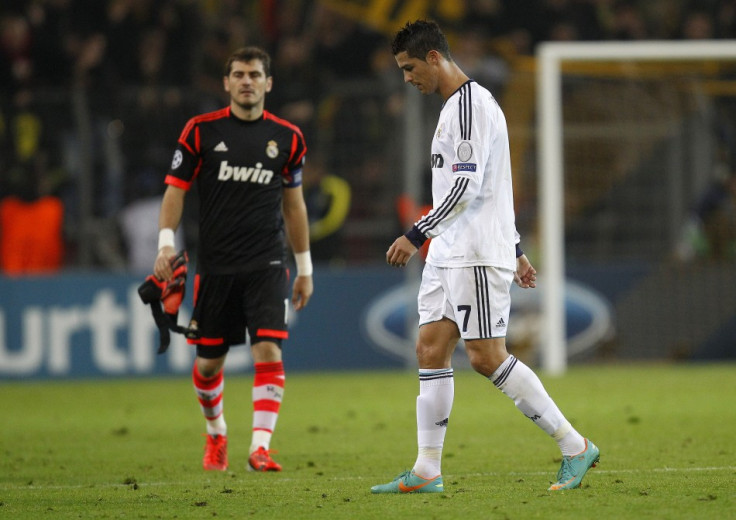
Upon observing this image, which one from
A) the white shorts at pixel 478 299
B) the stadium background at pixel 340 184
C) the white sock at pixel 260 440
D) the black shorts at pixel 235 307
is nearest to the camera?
the white shorts at pixel 478 299

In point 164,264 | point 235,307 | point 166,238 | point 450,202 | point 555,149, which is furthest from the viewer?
point 555,149

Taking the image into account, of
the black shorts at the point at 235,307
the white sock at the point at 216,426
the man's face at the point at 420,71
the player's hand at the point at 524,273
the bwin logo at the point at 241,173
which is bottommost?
the white sock at the point at 216,426

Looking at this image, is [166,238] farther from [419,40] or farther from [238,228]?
[419,40]

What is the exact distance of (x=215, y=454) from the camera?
7.79m

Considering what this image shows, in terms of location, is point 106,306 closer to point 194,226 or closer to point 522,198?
point 194,226

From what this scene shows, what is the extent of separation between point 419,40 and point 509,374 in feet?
5.40

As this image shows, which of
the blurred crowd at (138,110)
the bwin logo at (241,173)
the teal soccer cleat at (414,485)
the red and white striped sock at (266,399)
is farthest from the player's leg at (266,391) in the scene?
the blurred crowd at (138,110)

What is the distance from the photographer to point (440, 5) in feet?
63.8

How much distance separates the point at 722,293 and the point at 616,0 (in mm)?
5063

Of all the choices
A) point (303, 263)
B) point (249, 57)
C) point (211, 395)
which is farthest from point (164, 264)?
point (249, 57)

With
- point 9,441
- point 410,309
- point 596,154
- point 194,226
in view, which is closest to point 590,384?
point 410,309

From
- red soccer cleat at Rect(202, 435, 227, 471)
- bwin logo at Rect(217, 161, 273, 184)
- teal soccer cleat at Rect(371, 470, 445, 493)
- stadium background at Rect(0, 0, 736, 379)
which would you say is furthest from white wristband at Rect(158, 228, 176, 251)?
stadium background at Rect(0, 0, 736, 379)

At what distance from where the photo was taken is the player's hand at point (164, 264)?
24.6 feet

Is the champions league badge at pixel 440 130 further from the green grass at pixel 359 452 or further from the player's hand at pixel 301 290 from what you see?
the player's hand at pixel 301 290
